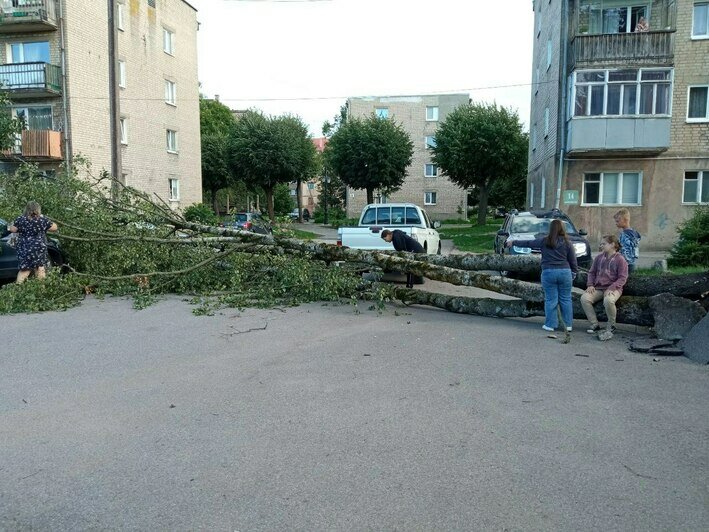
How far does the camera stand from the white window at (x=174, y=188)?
35.1 meters

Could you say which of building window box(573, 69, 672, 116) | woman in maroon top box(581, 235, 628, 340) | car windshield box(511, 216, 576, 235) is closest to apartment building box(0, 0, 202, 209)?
car windshield box(511, 216, 576, 235)

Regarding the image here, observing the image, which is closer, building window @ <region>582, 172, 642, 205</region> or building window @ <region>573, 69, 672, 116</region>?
building window @ <region>573, 69, 672, 116</region>

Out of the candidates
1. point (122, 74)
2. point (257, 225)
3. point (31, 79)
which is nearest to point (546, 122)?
point (257, 225)

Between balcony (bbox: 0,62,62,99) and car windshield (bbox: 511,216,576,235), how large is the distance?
836 inches

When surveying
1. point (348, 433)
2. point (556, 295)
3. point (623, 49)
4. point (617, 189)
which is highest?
point (623, 49)

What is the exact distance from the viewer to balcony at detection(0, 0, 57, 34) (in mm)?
26312

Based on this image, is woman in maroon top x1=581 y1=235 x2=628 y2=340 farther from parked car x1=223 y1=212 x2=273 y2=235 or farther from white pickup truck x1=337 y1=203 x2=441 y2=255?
white pickup truck x1=337 y1=203 x2=441 y2=255

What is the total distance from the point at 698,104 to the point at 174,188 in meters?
26.2

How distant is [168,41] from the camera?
34688 millimetres

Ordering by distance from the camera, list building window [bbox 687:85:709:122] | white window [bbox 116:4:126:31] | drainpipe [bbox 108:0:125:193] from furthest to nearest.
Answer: white window [bbox 116:4:126:31]
building window [bbox 687:85:709:122]
drainpipe [bbox 108:0:125:193]

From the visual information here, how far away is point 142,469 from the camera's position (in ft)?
13.5

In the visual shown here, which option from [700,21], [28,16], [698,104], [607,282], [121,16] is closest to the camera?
[607,282]

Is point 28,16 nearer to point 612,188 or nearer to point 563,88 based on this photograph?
point 563,88

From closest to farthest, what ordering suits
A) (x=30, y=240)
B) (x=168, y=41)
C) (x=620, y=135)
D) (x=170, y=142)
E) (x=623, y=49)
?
(x=30, y=240)
(x=620, y=135)
(x=623, y=49)
(x=168, y=41)
(x=170, y=142)
